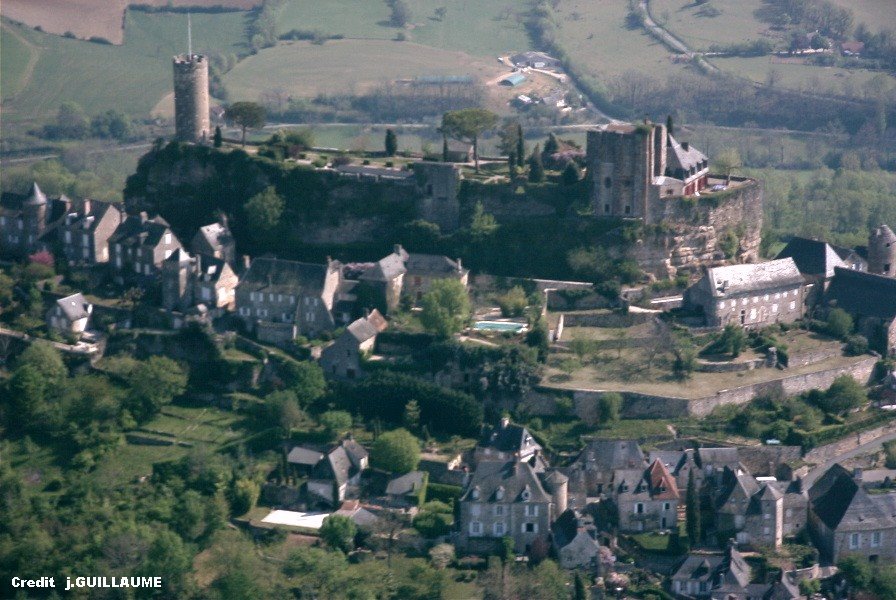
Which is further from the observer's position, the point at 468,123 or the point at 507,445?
the point at 468,123

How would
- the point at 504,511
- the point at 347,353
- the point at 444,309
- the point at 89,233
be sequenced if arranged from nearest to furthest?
the point at 504,511 < the point at 347,353 < the point at 444,309 < the point at 89,233

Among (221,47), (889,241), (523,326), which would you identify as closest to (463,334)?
(523,326)

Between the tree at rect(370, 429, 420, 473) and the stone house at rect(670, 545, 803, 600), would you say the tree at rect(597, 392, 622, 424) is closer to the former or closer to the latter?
the tree at rect(370, 429, 420, 473)

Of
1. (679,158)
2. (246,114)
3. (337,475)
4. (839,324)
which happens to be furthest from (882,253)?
(246,114)

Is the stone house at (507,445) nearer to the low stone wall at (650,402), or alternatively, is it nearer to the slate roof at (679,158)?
the low stone wall at (650,402)

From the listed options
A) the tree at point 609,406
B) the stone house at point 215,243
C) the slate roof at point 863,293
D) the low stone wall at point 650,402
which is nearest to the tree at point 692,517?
the tree at point 609,406

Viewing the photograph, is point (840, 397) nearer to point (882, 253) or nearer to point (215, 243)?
point (882, 253)

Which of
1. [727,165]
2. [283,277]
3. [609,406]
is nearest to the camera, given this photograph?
[609,406]
